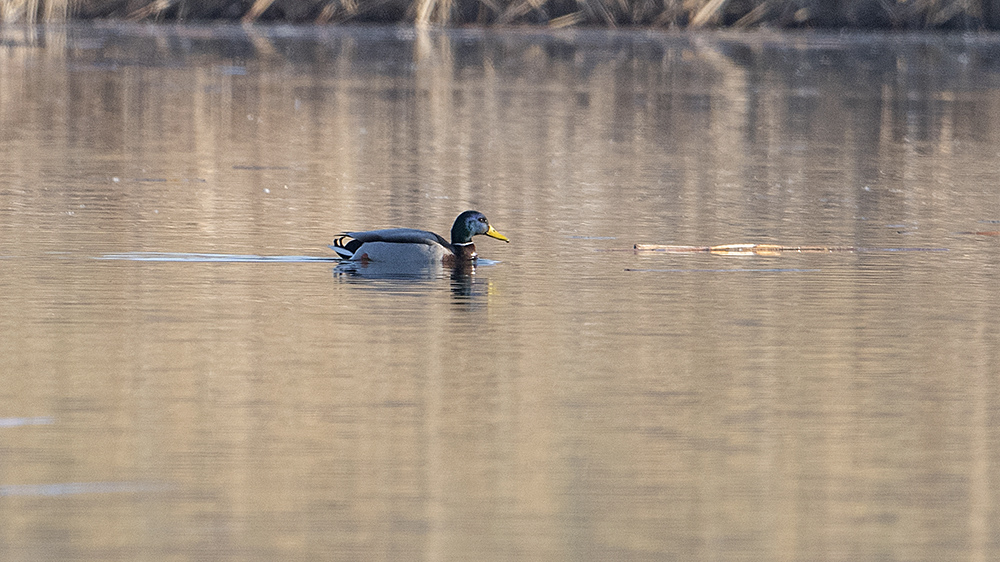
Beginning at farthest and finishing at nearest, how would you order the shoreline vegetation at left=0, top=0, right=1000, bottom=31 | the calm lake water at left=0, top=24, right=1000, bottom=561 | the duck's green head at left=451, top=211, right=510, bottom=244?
1. the shoreline vegetation at left=0, top=0, right=1000, bottom=31
2. the duck's green head at left=451, top=211, right=510, bottom=244
3. the calm lake water at left=0, top=24, right=1000, bottom=561

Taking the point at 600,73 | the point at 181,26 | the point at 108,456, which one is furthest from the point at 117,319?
the point at 181,26

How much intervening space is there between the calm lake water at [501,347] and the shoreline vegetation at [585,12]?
632 inches

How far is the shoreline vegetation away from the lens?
34.1m

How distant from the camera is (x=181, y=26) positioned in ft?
116

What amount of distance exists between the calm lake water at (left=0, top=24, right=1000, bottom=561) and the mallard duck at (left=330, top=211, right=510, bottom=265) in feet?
0.49

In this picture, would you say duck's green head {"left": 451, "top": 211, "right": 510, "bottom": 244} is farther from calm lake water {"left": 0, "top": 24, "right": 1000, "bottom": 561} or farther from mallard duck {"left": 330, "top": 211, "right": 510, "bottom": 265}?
calm lake water {"left": 0, "top": 24, "right": 1000, "bottom": 561}

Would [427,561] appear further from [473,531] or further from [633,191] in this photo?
[633,191]

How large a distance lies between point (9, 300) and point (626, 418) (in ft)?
10.9

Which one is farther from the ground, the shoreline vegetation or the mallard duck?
the shoreline vegetation

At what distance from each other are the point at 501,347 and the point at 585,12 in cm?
2729

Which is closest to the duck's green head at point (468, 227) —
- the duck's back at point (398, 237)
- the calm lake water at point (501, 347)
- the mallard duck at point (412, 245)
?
the mallard duck at point (412, 245)

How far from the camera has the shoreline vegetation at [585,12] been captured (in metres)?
34.1

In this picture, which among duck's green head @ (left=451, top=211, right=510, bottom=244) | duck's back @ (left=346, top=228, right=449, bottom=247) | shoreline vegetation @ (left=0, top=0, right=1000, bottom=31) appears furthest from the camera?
shoreline vegetation @ (left=0, top=0, right=1000, bottom=31)

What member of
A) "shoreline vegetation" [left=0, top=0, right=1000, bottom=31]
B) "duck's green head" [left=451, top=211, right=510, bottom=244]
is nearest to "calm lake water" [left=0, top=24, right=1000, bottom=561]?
"duck's green head" [left=451, top=211, right=510, bottom=244]
